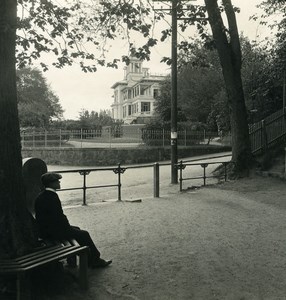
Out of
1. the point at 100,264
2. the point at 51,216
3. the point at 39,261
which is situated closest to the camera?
the point at 39,261

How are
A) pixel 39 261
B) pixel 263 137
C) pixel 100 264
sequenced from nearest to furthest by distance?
pixel 39 261 → pixel 100 264 → pixel 263 137

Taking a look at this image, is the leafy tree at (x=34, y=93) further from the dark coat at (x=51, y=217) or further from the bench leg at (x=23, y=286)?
the bench leg at (x=23, y=286)

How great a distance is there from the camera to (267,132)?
54.5ft

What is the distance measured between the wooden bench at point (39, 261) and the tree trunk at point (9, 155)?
0.23 metres

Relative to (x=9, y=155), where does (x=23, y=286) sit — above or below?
below

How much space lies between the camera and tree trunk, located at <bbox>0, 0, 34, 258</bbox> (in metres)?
4.17

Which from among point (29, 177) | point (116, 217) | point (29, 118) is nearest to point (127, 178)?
point (116, 217)

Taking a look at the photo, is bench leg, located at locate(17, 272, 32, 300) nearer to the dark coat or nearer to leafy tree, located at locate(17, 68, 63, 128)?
the dark coat

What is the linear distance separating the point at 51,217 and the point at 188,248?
2190 millimetres

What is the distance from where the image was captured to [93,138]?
87.4 ft

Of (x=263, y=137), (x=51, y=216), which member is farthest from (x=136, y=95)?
(x=51, y=216)

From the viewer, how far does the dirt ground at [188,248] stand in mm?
4434

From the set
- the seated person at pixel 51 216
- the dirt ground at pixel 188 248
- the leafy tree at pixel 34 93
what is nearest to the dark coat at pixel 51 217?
the seated person at pixel 51 216

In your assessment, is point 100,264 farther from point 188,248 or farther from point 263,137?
point 263,137
